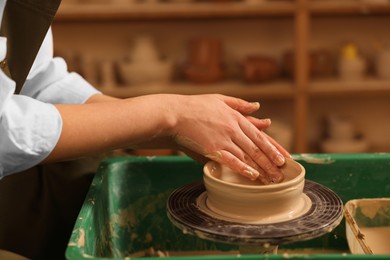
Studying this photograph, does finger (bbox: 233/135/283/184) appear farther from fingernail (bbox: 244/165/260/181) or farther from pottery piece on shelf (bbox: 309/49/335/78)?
pottery piece on shelf (bbox: 309/49/335/78)

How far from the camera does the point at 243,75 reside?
2844 millimetres

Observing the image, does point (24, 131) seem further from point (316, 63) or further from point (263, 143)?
point (316, 63)

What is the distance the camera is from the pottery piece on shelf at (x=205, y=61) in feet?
9.14

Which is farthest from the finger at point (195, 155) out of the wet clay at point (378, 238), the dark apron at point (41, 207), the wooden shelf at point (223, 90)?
the wooden shelf at point (223, 90)

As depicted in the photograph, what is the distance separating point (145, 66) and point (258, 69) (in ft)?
1.71

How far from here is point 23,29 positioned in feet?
3.39

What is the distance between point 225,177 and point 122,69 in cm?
185

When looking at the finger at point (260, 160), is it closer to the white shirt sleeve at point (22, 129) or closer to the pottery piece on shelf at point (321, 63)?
the white shirt sleeve at point (22, 129)

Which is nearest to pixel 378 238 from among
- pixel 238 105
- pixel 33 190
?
pixel 238 105

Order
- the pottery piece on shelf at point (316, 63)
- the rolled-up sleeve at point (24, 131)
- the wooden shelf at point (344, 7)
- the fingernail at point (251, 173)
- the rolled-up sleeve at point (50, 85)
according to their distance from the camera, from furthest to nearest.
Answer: the pottery piece on shelf at point (316, 63), the wooden shelf at point (344, 7), the rolled-up sleeve at point (50, 85), the fingernail at point (251, 173), the rolled-up sleeve at point (24, 131)

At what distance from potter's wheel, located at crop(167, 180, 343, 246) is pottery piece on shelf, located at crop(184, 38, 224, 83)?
1760 mm

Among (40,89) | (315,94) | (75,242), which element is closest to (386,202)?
(75,242)

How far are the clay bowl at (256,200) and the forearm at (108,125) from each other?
119 mm

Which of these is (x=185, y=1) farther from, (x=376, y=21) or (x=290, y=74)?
(x=376, y=21)
